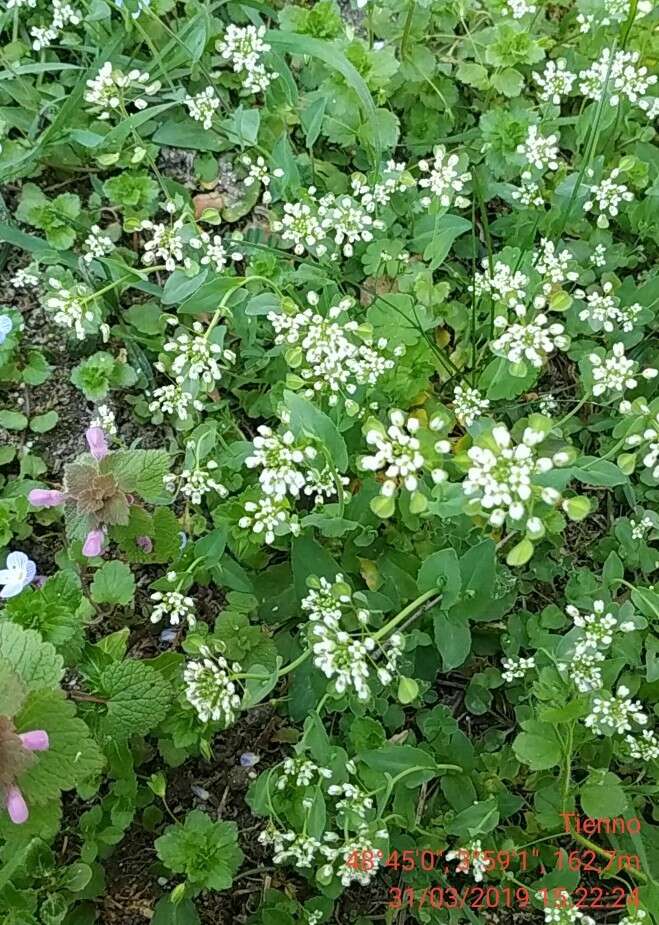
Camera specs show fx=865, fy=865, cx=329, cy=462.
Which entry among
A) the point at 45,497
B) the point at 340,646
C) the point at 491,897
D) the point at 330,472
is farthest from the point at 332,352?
the point at 491,897

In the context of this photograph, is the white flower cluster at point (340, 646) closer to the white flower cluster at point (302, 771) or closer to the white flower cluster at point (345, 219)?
the white flower cluster at point (302, 771)

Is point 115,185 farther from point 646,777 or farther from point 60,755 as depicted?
point 646,777

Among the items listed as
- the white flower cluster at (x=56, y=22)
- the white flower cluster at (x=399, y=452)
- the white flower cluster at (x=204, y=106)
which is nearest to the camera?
the white flower cluster at (x=399, y=452)

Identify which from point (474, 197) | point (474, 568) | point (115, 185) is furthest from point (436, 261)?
point (115, 185)

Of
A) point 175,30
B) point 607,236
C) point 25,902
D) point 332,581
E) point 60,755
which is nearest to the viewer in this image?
point 60,755

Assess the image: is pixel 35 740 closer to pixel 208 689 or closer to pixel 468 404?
pixel 208 689

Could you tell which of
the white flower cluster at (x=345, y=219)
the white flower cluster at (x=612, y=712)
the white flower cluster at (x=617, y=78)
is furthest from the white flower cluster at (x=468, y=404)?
the white flower cluster at (x=617, y=78)
